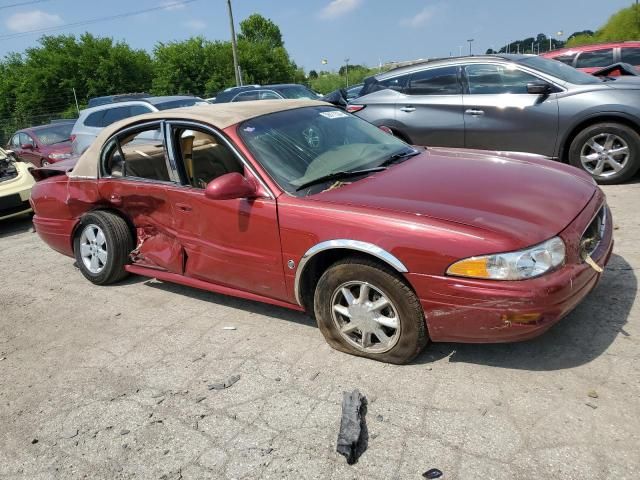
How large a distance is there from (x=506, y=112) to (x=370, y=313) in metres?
4.47

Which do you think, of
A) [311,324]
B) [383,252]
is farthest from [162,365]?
[383,252]

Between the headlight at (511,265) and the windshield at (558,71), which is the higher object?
the windshield at (558,71)

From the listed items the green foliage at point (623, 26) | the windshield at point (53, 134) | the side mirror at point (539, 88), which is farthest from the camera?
the green foliage at point (623, 26)

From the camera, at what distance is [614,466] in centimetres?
221

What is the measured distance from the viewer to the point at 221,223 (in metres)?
3.64

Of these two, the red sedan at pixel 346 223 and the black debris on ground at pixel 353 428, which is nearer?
the black debris on ground at pixel 353 428

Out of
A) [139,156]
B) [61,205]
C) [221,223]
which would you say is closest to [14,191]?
[61,205]

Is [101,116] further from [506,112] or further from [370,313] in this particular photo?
[370,313]

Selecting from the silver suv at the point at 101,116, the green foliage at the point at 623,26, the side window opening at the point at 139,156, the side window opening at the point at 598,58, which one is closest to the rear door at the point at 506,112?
the side window opening at the point at 139,156

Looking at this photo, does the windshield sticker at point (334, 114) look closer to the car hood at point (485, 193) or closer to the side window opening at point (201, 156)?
the car hood at point (485, 193)

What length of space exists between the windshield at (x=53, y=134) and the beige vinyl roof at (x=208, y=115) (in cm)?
935

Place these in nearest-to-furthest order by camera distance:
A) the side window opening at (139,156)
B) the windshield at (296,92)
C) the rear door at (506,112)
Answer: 1. the side window opening at (139,156)
2. the rear door at (506,112)
3. the windshield at (296,92)

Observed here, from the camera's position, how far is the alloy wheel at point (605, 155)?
619cm

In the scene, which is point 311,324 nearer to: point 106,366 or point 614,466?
→ point 106,366
